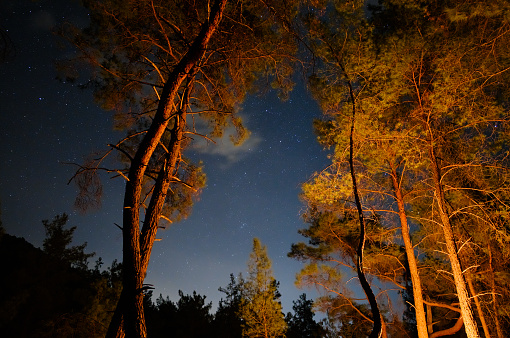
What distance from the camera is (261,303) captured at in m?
16.2

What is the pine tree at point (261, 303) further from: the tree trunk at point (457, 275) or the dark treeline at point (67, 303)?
the tree trunk at point (457, 275)

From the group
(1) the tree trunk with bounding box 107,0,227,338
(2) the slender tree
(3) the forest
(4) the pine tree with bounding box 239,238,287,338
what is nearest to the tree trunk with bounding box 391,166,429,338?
(3) the forest

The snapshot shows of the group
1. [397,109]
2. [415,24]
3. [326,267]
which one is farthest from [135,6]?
[326,267]

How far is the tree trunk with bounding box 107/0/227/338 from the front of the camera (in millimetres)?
3039

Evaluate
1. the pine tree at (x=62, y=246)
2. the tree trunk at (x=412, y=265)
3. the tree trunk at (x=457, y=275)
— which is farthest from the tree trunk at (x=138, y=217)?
the pine tree at (x=62, y=246)

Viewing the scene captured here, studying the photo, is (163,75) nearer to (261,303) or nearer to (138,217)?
(138,217)

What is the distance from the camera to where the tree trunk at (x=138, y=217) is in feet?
9.97

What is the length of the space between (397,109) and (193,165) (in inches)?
260

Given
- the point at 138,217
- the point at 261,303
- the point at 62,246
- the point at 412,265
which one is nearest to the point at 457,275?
the point at 412,265

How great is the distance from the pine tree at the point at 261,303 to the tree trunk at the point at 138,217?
14124 millimetres

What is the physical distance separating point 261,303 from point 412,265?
34.1 feet

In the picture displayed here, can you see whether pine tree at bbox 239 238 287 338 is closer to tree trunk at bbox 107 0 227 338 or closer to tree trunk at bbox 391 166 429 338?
tree trunk at bbox 391 166 429 338

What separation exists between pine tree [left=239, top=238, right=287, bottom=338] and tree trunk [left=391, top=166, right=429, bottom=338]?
974 centimetres

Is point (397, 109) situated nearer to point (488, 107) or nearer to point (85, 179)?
point (488, 107)
